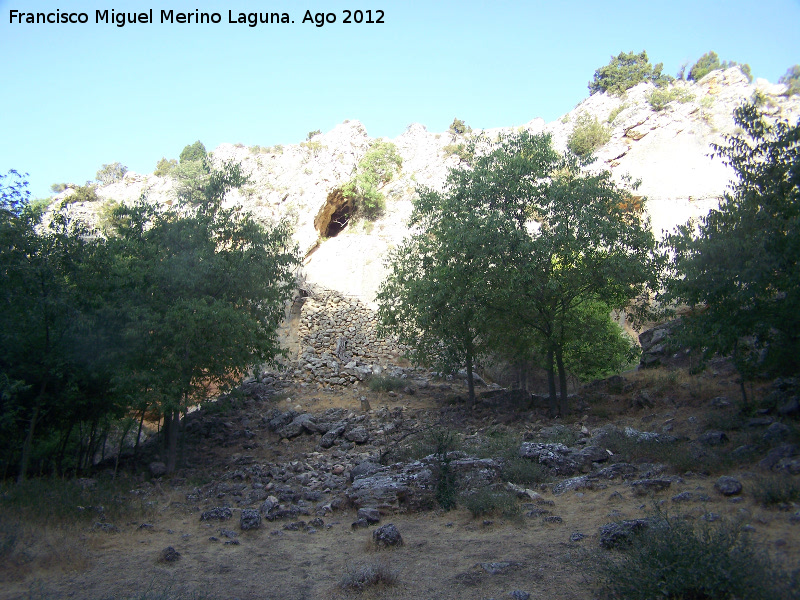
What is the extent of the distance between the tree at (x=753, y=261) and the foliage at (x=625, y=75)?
116ft

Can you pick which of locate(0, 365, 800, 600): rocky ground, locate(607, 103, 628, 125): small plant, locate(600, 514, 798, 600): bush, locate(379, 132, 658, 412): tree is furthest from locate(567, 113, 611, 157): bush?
locate(600, 514, 798, 600): bush

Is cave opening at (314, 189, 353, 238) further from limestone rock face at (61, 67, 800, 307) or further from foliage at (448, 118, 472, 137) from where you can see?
foliage at (448, 118, 472, 137)

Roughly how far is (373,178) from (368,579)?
108ft

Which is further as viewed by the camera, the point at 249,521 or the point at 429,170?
the point at 429,170

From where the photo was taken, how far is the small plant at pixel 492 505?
8539 mm

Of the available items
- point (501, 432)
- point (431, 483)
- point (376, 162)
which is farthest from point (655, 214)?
point (431, 483)

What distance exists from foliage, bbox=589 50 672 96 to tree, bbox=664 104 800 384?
35384mm

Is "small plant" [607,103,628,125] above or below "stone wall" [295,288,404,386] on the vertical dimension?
above

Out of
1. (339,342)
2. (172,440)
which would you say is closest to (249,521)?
(172,440)

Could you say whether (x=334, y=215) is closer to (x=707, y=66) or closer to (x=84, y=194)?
(x=84, y=194)

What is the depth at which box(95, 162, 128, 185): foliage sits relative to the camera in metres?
48.7

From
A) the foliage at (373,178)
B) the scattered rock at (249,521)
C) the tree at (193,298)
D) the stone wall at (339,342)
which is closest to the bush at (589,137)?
the foliage at (373,178)

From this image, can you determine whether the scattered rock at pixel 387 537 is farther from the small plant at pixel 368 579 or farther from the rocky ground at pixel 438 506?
the small plant at pixel 368 579

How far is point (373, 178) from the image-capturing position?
37156 mm
